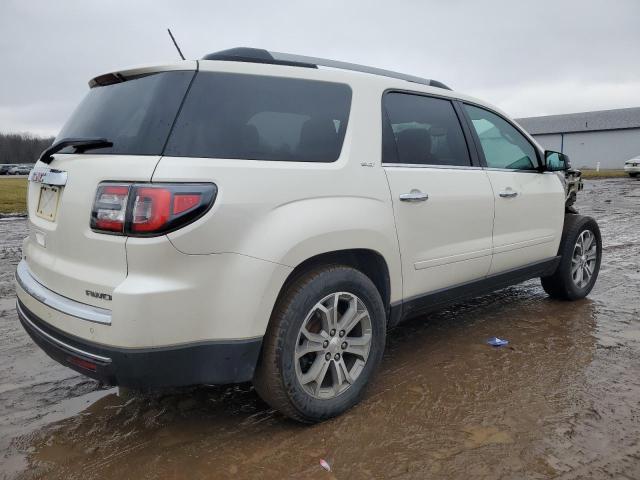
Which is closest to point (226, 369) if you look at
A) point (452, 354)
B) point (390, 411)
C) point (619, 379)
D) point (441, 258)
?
point (390, 411)

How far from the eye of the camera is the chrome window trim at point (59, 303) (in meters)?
2.14

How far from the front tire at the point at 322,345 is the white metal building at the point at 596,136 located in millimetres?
63215

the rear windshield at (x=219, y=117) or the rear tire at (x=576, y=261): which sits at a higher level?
the rear windshield at (x=219, y=117)

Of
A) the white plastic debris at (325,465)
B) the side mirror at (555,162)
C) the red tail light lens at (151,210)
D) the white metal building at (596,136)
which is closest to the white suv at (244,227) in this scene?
the red tail light lens at (151,210)

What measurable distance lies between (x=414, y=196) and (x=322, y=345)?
3.45 ft

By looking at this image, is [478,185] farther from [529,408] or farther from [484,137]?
[529,408]

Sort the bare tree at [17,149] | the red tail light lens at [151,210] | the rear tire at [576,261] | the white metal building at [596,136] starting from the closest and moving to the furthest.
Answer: the red tail light lens at [151,210], the rear tire at [576,261], the white metal building at [596,136], the bare tree at [17,149]

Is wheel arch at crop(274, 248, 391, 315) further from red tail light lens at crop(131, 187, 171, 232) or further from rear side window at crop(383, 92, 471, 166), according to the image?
red tail light lens at crop(131, 187, 171, 232)

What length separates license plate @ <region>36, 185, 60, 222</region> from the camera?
2482 mm

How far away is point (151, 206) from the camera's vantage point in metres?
2.08

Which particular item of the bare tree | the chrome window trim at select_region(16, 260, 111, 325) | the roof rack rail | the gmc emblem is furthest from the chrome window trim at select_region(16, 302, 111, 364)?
the bare tree

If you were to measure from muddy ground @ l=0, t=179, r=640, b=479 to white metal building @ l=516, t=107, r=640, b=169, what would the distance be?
62176mm

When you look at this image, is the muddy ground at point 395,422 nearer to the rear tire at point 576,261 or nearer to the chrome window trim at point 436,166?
the rear tire at point 576,261

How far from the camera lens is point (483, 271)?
368 cm
